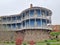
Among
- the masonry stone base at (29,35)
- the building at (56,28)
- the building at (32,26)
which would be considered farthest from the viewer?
the building at (56,28)

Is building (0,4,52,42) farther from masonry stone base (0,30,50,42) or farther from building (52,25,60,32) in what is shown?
building (52,25,60,32)

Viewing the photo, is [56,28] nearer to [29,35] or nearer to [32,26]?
[32,26]

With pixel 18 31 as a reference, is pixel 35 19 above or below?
above

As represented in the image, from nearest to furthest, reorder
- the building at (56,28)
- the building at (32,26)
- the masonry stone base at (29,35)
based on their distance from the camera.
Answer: the masonry stone base at (29,35) < the building at (32,26) < the building at (56,28)

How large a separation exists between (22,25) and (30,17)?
5.45 metres

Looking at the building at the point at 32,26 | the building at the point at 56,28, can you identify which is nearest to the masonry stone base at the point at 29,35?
the building at the point at 32,26

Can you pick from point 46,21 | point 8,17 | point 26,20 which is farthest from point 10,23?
point 46,21

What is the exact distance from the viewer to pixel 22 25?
58.5m

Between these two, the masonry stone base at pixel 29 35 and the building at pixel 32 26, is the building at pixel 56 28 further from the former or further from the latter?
the masonry stone base at pixel 29 35

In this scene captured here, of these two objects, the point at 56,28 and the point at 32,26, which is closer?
the point at 32,26

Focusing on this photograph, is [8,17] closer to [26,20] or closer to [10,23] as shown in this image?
[10,23]

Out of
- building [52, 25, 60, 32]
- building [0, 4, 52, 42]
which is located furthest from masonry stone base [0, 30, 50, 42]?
building [52, 25, 60, 32]

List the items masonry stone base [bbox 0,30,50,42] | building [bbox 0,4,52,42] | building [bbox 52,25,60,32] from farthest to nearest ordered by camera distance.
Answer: building [bbox 52,25,60,32]
building [bbox 0,4,52,42]
masonry stone base [bbox 0,30,50,42]

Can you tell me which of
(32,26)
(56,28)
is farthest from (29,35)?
(56,28)
